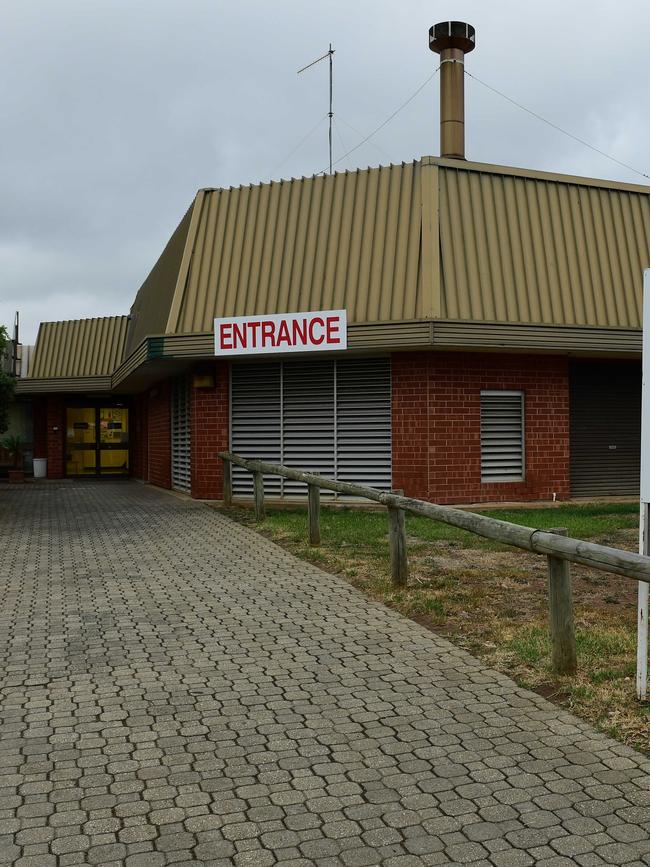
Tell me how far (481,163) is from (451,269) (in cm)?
256

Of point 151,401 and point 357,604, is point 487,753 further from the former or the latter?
point 151,401

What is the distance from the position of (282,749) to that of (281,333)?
11550mm

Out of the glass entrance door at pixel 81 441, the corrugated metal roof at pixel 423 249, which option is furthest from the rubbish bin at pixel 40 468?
the corrugated metal roof at pixel 423 249

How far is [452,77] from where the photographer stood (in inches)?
744

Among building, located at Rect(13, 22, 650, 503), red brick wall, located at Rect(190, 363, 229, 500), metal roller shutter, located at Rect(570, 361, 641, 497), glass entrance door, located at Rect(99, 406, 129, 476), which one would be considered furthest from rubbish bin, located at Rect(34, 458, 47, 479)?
metal roller shutter, located at Rect(570, 361, 641, 497)

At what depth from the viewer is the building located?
1505 centimetres

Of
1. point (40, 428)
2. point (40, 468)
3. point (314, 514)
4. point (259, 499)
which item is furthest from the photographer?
point (40, 428)

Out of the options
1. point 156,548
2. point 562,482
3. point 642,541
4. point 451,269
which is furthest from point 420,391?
point 642,541

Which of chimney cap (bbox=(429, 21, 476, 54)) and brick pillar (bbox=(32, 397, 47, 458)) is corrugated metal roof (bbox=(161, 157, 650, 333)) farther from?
brick pillar (bbox=(32, 397, 47, 458))

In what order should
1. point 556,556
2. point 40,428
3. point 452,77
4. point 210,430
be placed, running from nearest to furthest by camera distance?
point 556,556
point 210,430
point 452,77
point 40,428

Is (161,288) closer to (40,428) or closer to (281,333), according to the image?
(281,333)

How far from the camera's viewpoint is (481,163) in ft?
52.1

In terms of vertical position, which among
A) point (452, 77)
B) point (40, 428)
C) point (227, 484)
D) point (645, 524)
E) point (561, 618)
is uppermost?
point (452, 77)

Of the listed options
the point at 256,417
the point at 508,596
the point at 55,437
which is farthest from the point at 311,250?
the point at 55,437
